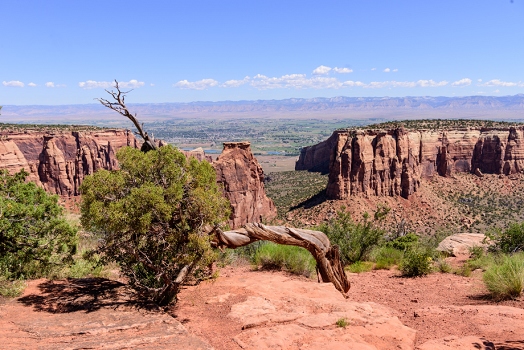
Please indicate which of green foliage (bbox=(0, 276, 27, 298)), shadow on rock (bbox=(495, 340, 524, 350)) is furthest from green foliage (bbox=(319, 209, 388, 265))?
green foliage (bbox=(0, 276, 27, 298))

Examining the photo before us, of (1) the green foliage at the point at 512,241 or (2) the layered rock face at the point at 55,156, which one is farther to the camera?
(2) the layered rock face at the point at 55,156

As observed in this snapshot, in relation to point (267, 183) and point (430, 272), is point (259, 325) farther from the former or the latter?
point (267, 183)

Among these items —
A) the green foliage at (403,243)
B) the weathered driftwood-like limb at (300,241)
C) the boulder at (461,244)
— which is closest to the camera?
the weathered driftwood-like limb at (300,241)

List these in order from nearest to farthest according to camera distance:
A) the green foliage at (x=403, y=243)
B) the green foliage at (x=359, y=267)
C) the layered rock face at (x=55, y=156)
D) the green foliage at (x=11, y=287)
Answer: the green foliage at (x=11, y=287), the green foliage at (x=359, y=267), the green foliage at (x=403, y=243), the layered rock face at (x=55, y=156)

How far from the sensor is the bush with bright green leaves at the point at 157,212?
29.0ft

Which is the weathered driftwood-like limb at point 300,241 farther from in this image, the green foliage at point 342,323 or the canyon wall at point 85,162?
the canyon wall at point 85,162

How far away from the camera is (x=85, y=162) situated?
6662cm

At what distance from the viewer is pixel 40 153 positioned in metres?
65.1

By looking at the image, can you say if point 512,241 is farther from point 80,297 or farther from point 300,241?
point 80,297

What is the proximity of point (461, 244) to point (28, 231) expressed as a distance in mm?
21414

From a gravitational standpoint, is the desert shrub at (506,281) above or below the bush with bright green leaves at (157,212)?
below

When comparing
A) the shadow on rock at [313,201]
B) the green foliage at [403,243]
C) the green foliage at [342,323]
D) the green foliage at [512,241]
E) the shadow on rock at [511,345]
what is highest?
the shadow on rock at [511,345]

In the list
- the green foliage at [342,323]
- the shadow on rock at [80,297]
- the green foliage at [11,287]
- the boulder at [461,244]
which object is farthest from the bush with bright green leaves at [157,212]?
the boulder at [461,244]

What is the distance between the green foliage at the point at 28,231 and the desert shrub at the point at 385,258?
1217 centimetres
